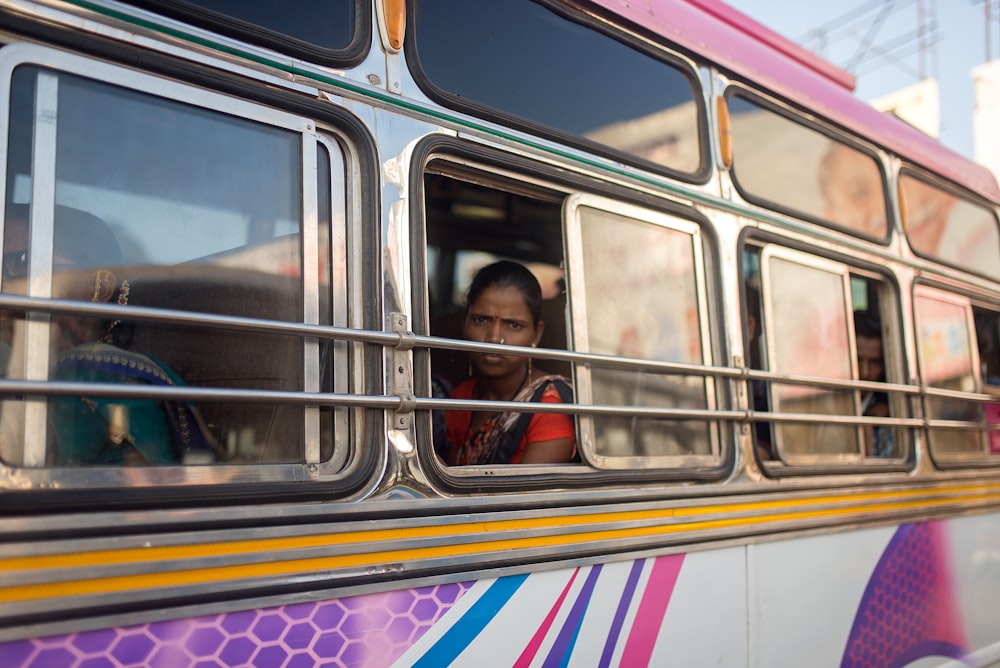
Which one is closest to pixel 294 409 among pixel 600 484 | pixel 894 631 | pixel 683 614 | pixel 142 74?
pixel 142 74

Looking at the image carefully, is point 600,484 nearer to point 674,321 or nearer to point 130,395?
point 674,321

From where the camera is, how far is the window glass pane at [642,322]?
241 cm

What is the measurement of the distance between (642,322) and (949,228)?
2369 millimetres

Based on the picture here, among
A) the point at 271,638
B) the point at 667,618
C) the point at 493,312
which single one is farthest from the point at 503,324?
the point at 271,638

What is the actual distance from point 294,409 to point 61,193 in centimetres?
59

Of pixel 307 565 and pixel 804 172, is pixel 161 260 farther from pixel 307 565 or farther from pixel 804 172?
pixel 804 172

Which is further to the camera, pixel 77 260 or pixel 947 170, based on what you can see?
pixel 947 170

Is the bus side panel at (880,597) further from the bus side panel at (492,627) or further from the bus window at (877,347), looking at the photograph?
the bus window at (877,347)

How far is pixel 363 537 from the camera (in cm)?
166

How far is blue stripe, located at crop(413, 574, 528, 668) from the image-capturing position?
5.80ft

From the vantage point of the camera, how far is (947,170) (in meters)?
4.07

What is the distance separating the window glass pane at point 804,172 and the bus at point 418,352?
2 cm

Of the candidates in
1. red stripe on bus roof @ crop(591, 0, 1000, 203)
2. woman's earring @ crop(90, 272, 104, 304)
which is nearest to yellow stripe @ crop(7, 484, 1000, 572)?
woman's earring @ crop(90, 272, 104, 304)

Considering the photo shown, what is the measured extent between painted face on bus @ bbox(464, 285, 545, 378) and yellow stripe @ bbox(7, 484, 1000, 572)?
2.50 feet
